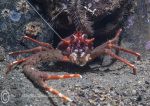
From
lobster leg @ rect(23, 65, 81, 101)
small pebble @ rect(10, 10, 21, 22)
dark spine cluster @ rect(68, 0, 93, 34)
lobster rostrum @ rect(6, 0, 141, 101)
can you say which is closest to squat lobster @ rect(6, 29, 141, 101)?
lobster rostrum @ rect(6, 0, 141, 101)

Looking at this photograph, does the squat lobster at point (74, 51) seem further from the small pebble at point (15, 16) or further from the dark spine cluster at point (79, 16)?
the small pebble at point (15, 16)

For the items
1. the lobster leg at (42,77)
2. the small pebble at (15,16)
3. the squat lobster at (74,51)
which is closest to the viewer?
the lobster leg at (42,77)

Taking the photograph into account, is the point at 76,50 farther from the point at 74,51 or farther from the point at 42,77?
the point at 42,77

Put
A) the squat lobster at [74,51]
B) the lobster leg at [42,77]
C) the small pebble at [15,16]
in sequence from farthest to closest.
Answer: the small pebble at [15,16], the squat lobster at [74,51], the lobster leg at [42,77]

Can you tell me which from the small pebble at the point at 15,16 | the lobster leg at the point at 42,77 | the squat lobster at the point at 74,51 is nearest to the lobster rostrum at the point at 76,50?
the squat lobster at the point at 74,51

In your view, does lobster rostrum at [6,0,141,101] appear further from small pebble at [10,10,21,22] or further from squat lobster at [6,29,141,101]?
small pebble at [10,10,21,22]

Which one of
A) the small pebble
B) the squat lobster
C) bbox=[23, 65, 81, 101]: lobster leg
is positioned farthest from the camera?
the small pebble

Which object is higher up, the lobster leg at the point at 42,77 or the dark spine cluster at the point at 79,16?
the dark spine cluster at the point at 79,16

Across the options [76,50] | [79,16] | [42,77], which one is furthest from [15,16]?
[42,77]
